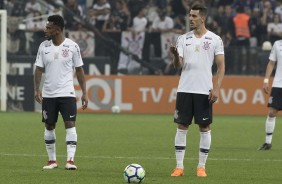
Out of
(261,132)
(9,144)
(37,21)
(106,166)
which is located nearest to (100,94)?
(37,21)

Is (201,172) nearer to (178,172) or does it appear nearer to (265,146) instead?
(178,172)

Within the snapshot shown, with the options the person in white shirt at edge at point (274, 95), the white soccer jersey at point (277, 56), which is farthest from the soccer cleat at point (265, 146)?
the white soccer jersey at point (277, 56)

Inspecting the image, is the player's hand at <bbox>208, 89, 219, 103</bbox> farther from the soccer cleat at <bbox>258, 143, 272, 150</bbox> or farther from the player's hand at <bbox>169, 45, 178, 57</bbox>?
the soccer cleat at <bbox>258, 143, 272, 150</bbox>

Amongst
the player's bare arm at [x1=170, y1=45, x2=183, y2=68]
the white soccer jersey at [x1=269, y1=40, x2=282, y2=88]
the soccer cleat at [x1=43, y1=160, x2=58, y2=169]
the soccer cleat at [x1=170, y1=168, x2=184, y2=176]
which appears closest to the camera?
the player's bare arm at [x1=170, y1=45, x2=183, y2=68]

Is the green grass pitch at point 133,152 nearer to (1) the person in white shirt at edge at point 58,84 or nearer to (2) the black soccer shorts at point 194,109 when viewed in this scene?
(1) the person in white shirt at edge at point 58,84

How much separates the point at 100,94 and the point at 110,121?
12.4 feet

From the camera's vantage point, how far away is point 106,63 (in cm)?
3039

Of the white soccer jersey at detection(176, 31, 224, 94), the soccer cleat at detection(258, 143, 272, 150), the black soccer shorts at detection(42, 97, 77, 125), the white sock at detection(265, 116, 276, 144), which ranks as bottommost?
the soccer cleat at detection(258, 143, 272, 150)

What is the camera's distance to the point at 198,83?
43.8 feet

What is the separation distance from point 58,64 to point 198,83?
209 cm

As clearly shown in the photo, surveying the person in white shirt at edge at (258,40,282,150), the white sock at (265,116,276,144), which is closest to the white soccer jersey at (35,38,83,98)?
the person in white shirt at edge at (258,40,282,150)

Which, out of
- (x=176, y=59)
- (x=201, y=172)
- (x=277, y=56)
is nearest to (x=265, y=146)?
(x=277, y=56)

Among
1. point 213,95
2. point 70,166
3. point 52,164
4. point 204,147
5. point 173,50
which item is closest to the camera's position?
point 173,50

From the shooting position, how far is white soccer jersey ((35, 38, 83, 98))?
46.3 ft
